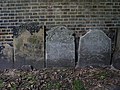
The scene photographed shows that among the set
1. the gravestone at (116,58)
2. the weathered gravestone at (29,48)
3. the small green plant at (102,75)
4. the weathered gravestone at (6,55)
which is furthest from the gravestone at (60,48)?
the gravestone at (116,58)

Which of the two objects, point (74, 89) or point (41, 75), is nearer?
point (74, 89)

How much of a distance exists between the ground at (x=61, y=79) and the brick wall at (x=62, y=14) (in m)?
0.89

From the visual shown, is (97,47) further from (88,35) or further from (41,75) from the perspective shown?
(41,75)

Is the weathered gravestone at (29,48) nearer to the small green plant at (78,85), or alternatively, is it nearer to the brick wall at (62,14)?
the brick wall at (62,14)

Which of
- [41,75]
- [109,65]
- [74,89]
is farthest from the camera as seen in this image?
[109,65]

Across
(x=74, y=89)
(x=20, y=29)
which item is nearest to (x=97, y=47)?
(x=74, y=89)

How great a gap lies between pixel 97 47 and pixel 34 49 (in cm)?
141

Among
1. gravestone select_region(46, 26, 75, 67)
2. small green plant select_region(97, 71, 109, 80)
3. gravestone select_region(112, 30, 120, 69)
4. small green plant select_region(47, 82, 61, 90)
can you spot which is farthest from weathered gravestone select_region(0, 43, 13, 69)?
gravestone select_region(112, 30, 120, 69)

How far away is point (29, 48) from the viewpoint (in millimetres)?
5883

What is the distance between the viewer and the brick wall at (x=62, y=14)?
18.9 feet

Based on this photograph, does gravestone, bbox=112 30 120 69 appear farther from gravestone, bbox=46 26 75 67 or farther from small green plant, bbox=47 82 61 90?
small green plant, bbox=47 82 61 90

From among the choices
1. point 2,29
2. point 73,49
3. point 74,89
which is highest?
point 2,29

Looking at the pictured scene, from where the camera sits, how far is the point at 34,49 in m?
5.89

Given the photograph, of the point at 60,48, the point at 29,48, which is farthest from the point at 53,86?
the point at 29,48
